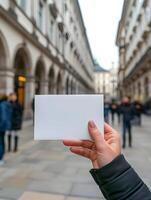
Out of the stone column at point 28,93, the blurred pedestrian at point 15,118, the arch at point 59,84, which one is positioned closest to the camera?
the blurred pedestrian at point 15,118

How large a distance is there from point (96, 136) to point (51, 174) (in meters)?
5.08

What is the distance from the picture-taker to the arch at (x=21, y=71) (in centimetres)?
1942

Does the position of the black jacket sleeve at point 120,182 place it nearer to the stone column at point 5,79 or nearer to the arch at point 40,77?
the stone column at point 5,79

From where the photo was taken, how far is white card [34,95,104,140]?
151cm

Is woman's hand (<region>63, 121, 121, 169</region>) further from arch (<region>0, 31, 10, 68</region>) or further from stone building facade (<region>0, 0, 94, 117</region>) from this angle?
arch (<region>0, 31, 10, 68</region>)

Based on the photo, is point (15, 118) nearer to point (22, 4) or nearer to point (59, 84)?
point (22, 4)

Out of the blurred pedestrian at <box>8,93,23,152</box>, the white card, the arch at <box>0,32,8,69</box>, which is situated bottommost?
the blurred pedestrian at <box>8,93,23,152</box>

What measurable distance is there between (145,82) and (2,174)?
28.6m

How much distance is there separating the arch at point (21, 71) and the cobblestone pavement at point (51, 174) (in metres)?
10.3

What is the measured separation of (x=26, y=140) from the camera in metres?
11.5

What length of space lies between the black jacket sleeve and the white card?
0.65ft

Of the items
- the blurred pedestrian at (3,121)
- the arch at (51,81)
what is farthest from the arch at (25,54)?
the blurred pedestrian at (3,121)

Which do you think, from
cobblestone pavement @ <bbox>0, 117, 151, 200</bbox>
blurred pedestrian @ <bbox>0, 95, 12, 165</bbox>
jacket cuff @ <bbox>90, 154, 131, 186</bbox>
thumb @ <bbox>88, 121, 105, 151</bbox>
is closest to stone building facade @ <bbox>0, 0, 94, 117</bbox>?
cobblestone pavement @ <bbox>0, 117, 151, 200</bbox>

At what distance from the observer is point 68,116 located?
1527mm
